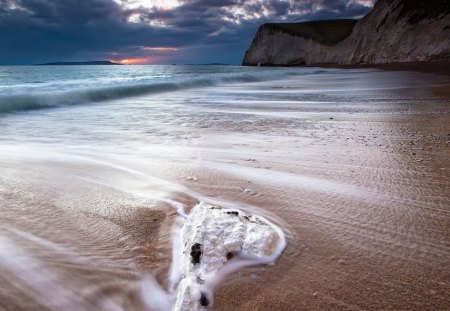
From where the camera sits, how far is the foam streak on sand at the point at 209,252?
1.23m

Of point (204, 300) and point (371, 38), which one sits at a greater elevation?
point (371, 38)

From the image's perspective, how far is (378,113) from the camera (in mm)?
5445

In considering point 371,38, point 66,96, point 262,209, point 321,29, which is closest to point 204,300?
point 262,209

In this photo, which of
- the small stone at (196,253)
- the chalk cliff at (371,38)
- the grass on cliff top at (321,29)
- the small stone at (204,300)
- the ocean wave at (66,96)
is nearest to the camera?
the small stone at (204,300)

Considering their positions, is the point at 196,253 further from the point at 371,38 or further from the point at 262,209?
the point at 371,38

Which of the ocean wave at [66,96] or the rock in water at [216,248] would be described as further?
the ocean wave at [66,96]

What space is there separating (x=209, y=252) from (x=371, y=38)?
161ft

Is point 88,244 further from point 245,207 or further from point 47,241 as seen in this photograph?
point 245,207

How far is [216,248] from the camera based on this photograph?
1.40 meters

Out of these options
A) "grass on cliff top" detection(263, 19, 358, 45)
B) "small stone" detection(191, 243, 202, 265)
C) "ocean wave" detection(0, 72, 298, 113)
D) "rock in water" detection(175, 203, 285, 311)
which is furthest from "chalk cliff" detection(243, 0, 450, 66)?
"small stone" detection(191, 243, 202, 265)

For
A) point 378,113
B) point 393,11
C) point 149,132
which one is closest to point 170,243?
point 149,132

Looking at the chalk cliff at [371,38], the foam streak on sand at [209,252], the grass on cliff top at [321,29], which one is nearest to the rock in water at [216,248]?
the foam streak on sand at [209,252]

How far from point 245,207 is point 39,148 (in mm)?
2851

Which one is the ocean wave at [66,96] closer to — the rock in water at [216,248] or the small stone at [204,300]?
the rock in water at [216,248]
